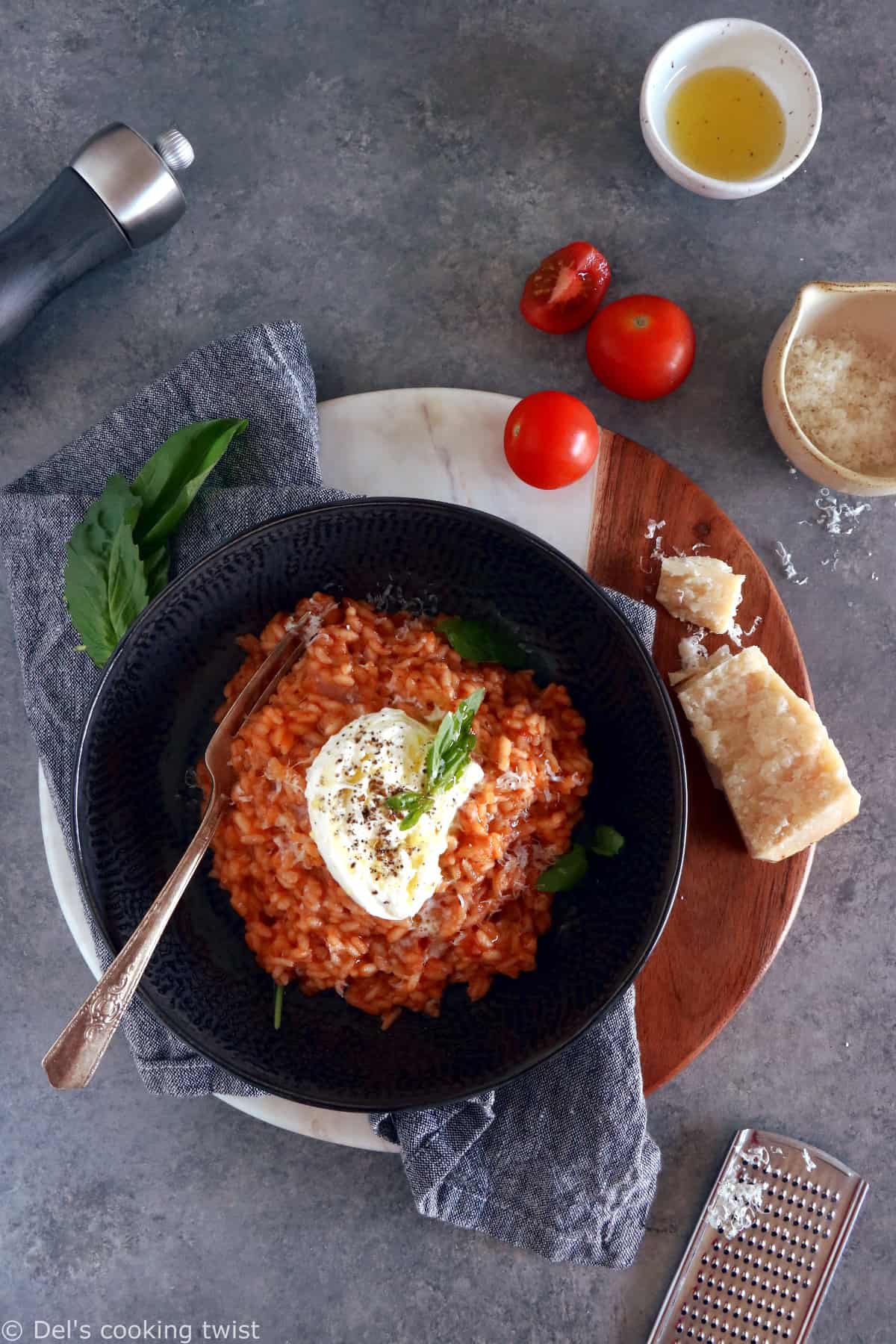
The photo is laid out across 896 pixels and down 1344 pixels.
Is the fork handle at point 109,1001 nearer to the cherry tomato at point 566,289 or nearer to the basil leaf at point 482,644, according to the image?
the basil leaf at point 482,644

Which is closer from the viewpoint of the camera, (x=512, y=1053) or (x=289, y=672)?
(x=512, y=1053)

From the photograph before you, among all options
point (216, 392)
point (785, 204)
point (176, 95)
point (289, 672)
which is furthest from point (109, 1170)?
point (785, 204)

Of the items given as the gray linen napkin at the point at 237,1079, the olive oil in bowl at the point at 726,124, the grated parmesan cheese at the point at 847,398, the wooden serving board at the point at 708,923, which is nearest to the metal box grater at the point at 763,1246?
the gray linen napkin at the point at 237,1079

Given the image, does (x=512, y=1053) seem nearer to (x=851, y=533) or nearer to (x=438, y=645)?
(x=438, y=645)

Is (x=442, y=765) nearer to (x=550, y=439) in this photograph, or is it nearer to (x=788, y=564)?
(x=550, y=439)

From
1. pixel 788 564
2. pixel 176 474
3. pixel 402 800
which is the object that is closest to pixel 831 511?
pixel 788 564

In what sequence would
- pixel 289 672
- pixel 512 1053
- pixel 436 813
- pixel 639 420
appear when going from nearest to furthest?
pixel 436 813, pixel 512 1053, pixel 289 672, pixel 639 420

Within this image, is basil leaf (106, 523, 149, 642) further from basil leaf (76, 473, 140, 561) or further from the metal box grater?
the metal box grater
